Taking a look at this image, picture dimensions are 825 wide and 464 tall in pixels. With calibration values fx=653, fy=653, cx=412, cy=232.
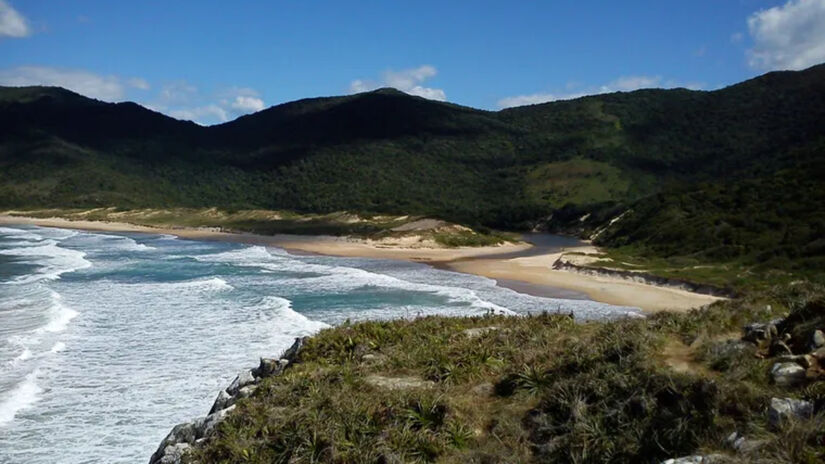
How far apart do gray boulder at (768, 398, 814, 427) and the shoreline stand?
35.1 feet

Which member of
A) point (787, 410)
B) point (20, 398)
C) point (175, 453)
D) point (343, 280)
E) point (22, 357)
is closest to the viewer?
point (787, 410)

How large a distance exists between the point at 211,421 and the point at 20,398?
28.9ft

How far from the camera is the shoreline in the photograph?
30672 mm

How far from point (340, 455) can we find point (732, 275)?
31032mm

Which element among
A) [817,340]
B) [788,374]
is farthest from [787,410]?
[817,340]

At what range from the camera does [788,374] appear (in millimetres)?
6926

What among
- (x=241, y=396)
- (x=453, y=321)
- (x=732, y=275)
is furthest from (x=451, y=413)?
(x=732, y=275)

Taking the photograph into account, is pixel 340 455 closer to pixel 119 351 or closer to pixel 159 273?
pixel 119 351

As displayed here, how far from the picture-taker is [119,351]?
774 inches

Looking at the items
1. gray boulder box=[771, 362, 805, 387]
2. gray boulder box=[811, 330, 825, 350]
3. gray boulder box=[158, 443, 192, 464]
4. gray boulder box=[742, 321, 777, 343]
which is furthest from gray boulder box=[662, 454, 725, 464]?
gray boulder box=[158, 443, 192, 464]

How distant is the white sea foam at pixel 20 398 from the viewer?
559 inches

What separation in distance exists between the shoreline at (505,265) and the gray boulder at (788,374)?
975 cm

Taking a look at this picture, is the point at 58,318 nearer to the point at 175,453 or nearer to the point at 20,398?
the point at 20,398

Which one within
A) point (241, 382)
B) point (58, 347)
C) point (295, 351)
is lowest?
point (58, 347)
